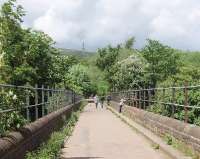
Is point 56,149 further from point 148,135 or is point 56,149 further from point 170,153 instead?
point 148,135

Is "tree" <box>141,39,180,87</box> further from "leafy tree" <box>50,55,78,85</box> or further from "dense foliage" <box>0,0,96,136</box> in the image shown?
"dense foliage" <box>0,0,96,136</box>

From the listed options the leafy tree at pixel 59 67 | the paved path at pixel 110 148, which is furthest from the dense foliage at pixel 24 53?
the paved path at pixel 110 148

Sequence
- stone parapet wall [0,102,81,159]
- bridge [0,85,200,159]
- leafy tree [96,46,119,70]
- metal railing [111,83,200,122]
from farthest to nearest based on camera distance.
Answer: leafy tree [96,46,119,70] < metal railing [111,83,200,122] < bridge [0,85,200,159] < stone parapet wall [0,102,81,159]

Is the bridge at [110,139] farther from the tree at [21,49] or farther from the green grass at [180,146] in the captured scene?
the tree at [21,49]

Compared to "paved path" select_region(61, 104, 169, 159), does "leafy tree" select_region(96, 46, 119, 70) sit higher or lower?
higher

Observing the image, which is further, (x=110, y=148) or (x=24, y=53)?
(x=24, y=53)

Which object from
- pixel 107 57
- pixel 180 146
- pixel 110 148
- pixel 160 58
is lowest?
pixel 110 148

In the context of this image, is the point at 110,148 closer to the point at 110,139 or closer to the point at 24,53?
the point at 110,139

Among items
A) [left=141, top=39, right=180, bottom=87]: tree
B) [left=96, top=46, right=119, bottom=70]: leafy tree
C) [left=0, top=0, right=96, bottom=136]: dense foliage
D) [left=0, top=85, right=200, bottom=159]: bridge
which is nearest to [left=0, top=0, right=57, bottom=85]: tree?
[left=0, top=0, right=96, bottom=136]: dense foliage

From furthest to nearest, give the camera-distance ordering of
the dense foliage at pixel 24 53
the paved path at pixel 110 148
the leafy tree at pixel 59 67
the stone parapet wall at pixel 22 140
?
the leafy tree at pixel 59 67 < the dense foliage at pixel 24 53 < the paved path at pixel 110 148 < the stone parapet wall at pixel 22 140

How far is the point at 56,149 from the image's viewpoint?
15.5 m

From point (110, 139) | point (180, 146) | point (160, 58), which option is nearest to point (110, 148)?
point (180, 146)

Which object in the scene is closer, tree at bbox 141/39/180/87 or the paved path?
the paved path

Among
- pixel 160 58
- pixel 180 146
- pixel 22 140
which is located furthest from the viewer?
pixel 160 58
